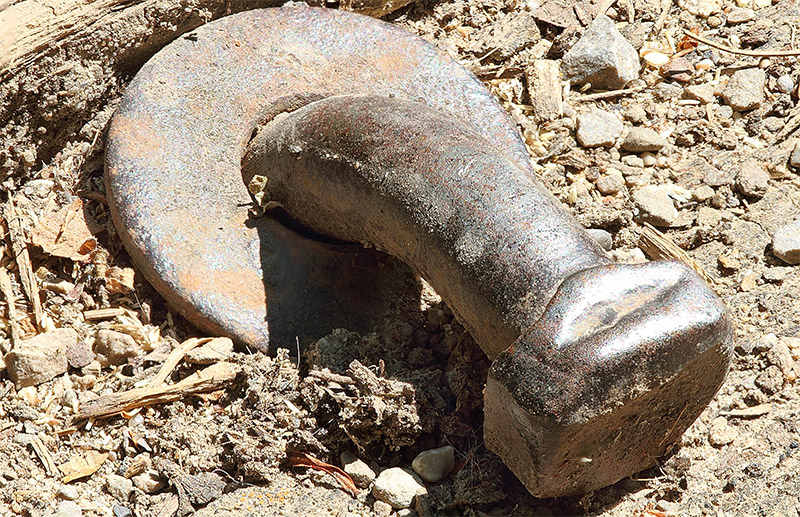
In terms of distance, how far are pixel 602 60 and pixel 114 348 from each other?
1840 mm

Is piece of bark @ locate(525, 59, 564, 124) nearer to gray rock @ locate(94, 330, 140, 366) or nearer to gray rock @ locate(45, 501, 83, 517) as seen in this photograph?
gray rock @ locate(94, 330, 140, 366)

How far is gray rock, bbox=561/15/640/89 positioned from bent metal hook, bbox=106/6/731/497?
1.47ft

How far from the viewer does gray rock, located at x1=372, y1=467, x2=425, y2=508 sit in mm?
2184

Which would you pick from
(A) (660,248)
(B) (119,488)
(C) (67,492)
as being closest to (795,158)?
(A) (660,248)

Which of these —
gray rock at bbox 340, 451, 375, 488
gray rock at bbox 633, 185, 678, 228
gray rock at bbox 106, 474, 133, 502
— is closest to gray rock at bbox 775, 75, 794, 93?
gray rock at bbox 633, 185, 678, 228

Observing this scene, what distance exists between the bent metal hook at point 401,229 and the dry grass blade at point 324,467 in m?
0.39

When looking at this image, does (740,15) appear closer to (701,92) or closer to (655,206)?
(701,92)

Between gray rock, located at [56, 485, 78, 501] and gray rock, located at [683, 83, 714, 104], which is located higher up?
gray rock, located at [683, 83, 714, 104]

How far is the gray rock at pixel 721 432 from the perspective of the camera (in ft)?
7.26

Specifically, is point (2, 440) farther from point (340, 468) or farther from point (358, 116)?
point (358, 116)

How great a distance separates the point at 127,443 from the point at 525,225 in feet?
3.87

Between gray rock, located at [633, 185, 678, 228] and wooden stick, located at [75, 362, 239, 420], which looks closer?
wooden stick, located at [75, 362, 239, 420]

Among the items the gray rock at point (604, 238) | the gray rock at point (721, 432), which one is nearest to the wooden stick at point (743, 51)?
the gray rock at point (604, 238)

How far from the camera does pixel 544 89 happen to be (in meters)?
3.21
